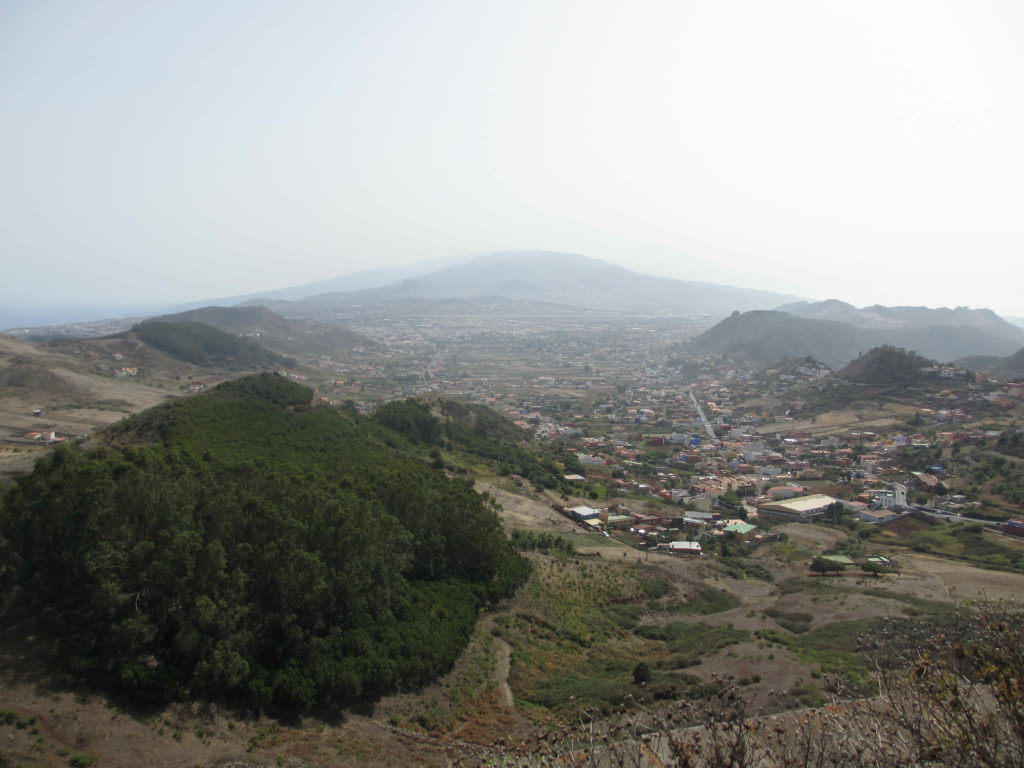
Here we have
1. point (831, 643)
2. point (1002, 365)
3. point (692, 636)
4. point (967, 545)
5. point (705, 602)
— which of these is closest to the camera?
point (831, 643)

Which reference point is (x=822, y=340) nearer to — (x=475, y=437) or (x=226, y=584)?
(x=475, y=437)

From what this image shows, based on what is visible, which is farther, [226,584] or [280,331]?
[280,331]

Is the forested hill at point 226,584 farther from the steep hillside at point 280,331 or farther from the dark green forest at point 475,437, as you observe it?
the steep hillside at point 280,331

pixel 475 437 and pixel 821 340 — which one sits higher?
pixel 821 340

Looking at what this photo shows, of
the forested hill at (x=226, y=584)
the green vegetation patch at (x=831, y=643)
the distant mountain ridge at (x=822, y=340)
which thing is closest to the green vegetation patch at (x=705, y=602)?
the green vegetation patch at (x=831, y=643)

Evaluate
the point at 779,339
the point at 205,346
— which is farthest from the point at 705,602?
the point at 779,339

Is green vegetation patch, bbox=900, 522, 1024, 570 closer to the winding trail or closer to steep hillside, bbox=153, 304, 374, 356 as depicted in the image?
the winding trail
